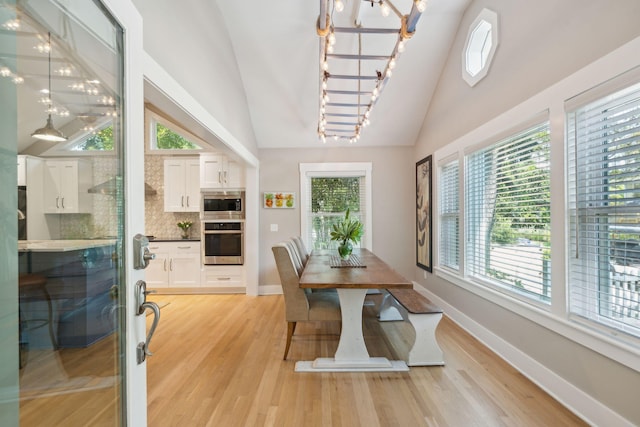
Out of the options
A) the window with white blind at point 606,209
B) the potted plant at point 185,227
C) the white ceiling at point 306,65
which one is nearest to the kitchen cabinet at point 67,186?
the window with white blind at point 606,209

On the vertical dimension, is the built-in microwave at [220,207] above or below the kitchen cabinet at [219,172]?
below

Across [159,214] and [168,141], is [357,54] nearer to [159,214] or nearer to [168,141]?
[168,141]

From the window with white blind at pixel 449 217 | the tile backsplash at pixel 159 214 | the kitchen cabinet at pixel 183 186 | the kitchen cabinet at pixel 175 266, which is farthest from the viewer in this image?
the tile backsplash at pixel 159 214

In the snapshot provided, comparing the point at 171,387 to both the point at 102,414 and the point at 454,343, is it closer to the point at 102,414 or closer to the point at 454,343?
the point at 102,414

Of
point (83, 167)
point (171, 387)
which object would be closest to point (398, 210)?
point (171, 387)

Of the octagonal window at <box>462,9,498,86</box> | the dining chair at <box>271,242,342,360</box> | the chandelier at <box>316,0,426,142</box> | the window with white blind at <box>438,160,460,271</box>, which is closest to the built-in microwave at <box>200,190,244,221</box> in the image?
the chandelier at <box>316,0,426,142</box>

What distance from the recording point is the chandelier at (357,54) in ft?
6.87

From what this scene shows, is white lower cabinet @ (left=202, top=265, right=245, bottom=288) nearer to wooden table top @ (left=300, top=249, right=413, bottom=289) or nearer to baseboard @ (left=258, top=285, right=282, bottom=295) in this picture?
baseboard @ (left=258, top=285, right=282, bottom=295)

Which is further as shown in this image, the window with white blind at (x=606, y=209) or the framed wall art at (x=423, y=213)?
the framed wall art at (x=423, y=213)

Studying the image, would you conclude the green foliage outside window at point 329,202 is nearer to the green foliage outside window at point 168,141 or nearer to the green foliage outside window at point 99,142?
the green foliage outside window at point 168,141

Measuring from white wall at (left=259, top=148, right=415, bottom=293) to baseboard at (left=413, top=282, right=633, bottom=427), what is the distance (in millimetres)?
1837

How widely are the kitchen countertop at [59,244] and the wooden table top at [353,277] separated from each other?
1443 millimetres

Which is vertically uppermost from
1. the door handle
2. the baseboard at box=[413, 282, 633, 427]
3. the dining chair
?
the door handle

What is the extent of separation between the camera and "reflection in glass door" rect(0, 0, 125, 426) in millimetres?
636
